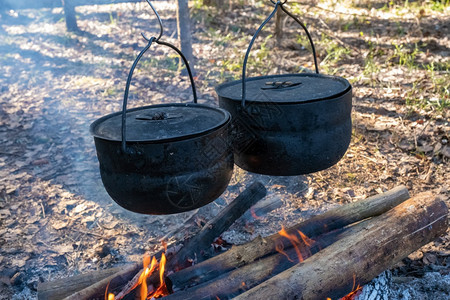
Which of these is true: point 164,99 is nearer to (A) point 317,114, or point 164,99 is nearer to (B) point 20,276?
(B) point 20,276

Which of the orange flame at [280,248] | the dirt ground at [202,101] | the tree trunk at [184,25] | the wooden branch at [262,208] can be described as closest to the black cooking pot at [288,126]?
the orange flame at [280,248]

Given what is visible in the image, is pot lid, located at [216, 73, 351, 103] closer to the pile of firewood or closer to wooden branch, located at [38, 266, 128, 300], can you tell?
the pile of firewood

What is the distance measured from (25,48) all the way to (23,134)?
15.9ft

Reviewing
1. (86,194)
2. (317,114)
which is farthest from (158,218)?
(317,114)

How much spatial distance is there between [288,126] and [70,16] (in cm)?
859

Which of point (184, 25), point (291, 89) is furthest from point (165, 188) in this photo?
point (184, 25)

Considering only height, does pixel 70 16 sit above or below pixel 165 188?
above

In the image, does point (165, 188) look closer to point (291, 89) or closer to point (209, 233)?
point (209, 233)

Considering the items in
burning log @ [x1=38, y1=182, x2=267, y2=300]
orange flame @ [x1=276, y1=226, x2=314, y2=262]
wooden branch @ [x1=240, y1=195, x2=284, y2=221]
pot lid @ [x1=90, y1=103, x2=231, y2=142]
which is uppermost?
pot lid @ [x1=90, y1=103, x2=231, y2=142]

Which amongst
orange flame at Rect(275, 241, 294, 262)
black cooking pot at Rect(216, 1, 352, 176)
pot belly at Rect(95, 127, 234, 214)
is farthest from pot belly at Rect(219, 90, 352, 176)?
orange flame at Rect(275, 241, 294, 262)

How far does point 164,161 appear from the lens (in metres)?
2.10

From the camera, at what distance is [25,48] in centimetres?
936

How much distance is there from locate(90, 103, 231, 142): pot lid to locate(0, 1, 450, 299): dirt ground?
3.68 feet

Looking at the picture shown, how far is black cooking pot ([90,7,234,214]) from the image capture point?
209 centimetres
